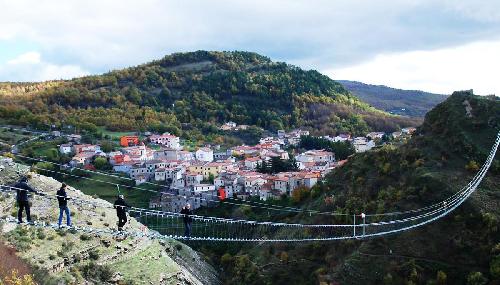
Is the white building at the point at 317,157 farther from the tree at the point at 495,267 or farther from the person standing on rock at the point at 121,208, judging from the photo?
the person standing on rock at the point at 121,208

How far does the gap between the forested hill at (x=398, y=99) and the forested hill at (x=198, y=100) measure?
32.7 m

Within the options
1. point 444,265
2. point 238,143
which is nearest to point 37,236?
point 444,265

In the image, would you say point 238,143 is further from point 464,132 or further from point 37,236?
point 37,236

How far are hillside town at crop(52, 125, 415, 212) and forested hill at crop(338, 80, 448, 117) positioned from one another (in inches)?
2414

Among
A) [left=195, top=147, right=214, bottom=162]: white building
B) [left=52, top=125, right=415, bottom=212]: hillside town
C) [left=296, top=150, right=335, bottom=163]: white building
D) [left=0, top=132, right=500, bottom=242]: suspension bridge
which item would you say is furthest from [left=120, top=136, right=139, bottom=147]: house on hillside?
[left=0, top=132, right=500, bottom=242]: suspension bridge

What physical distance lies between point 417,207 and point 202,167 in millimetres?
23600

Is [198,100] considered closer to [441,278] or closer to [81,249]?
[81,249]

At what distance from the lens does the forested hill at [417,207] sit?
1709cm

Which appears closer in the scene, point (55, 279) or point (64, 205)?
point (64, 205)

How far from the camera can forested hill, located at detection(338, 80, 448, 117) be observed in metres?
110

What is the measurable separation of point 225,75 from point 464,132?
5676cm

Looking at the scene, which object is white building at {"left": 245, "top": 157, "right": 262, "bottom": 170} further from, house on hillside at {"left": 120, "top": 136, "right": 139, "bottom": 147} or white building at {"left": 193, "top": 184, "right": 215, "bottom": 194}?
house on hillside at {"left": 120, "top": 136, "right": 139, "bottom": 147}

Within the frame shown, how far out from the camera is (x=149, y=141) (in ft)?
175

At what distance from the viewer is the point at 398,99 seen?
414 ft
